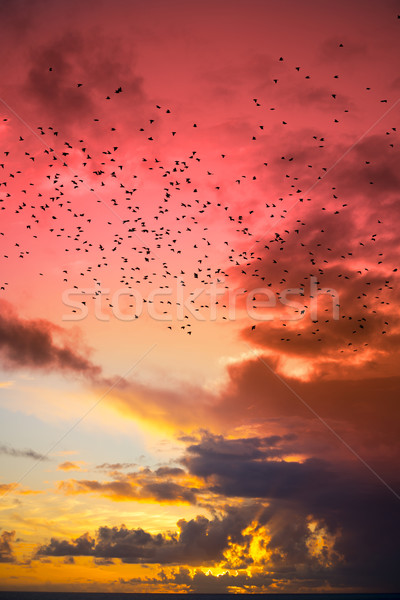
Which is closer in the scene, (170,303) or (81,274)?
(81,274)

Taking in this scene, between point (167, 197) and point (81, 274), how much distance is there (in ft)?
38.4

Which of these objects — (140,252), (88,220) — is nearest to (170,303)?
(140,252)

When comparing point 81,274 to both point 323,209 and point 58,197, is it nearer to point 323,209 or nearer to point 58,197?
point 58,197

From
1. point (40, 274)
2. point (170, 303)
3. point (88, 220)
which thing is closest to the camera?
point (40, 274)

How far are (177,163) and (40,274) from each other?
16.5 meters

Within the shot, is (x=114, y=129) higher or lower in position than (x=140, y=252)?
higher

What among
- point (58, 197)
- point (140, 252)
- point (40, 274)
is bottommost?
point (40, 274)

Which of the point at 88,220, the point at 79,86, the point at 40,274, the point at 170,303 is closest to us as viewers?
the point at 79,86

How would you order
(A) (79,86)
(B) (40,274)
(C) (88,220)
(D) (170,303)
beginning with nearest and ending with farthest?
(A) (79,86) → (B) (40,274) → (C) (88,220) → (D) (170,303)

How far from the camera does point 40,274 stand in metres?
59.0

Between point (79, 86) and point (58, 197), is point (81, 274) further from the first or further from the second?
point (79, 86)

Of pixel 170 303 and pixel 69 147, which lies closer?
pixel 69 147

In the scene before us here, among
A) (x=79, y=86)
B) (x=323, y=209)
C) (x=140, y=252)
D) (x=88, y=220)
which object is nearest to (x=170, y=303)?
(x=140, y=252)

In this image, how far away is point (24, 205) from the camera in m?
61.1
